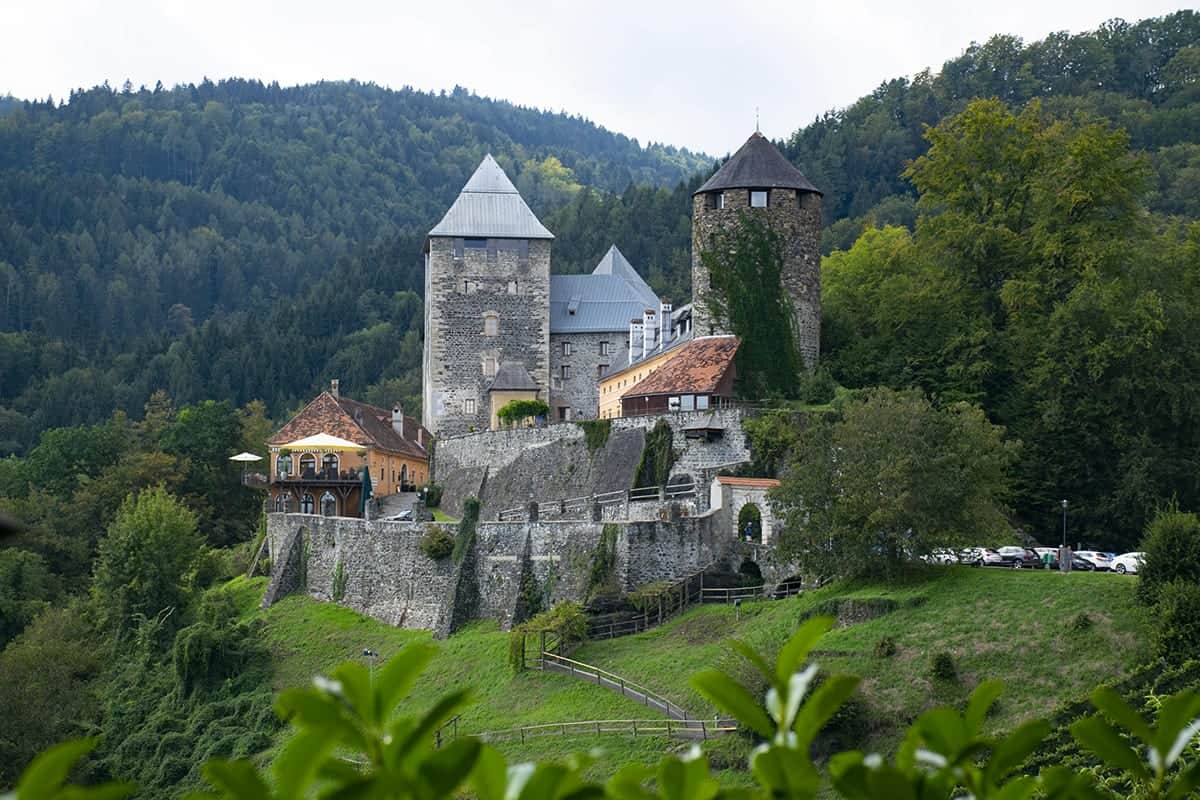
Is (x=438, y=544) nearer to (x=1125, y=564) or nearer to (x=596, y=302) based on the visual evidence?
(x=1125, y=564)

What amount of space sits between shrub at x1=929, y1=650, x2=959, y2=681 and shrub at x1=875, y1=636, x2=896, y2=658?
1.45m

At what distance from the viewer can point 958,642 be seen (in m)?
35.3

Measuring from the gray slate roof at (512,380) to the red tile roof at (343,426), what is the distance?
13.0 feet

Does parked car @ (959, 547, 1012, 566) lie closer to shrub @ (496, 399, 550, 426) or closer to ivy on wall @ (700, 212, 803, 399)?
ivy on wall @ (700, 212, 803, 399)

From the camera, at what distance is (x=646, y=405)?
51531mm

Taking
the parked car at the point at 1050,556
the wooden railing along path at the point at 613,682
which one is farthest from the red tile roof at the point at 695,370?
the wooden railing along path at the point at 613,682

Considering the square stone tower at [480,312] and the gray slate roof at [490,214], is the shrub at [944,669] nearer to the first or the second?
the square stone tower at [480,312]

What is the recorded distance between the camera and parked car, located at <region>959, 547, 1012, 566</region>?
4206cm

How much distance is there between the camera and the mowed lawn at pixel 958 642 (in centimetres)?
3319

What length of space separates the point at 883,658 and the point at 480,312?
32.2 m

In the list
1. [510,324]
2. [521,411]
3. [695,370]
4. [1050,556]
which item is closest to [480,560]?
[695,370]

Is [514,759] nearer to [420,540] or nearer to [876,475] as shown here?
[876,475]

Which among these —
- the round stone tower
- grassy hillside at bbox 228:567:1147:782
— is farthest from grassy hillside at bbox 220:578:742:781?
the round stone tower

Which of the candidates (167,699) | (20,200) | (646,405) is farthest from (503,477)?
(20,200)
